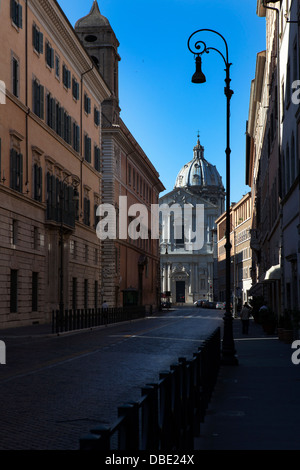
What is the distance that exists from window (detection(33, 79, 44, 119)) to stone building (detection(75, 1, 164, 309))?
22.3 metres

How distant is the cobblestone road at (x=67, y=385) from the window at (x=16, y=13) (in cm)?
1714

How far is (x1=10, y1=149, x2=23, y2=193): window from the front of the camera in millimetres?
34844

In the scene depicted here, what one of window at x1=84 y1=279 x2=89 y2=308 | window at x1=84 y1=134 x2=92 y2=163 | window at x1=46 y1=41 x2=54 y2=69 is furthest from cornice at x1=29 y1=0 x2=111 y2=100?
window at x1=84 y1=279 x2=89 y2=308

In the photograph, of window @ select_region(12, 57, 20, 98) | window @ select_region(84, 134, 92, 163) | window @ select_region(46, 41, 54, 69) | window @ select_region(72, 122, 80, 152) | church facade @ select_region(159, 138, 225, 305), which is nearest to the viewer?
window @ select_region(12, 57, 20, 98)

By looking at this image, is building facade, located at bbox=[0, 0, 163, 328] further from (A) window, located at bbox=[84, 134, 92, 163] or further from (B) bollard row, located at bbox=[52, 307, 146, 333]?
(B) bollard row, located at bbox=[52, 307, 146, 333]

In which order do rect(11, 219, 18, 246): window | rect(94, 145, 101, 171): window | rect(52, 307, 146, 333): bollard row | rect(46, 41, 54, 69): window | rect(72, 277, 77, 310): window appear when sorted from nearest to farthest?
rect(52, 307, 146, 333): bollard row, rect(11, 219, 18, 246): window, rect(46, 41, 54, 69): window, rect(72, 277, 77, 310): window, rect(94, 145, 101, 171): window

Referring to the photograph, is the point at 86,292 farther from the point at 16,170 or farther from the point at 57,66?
the point at 16,170

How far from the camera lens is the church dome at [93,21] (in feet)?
220

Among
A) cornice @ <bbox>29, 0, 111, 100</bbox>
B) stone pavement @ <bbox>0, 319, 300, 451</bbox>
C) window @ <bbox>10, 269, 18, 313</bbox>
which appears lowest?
stone pavement @ <bbox>0, 319, 300, 451</bbox>

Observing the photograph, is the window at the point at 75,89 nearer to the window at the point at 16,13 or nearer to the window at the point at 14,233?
the window at the point at 16,13

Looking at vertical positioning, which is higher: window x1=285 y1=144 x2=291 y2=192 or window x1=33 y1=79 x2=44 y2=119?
window x1=33 y1=79 x2=44 y2=119

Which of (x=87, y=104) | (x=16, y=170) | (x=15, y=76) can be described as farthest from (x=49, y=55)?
(x=87, y=104)

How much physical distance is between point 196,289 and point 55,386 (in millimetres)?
134834
